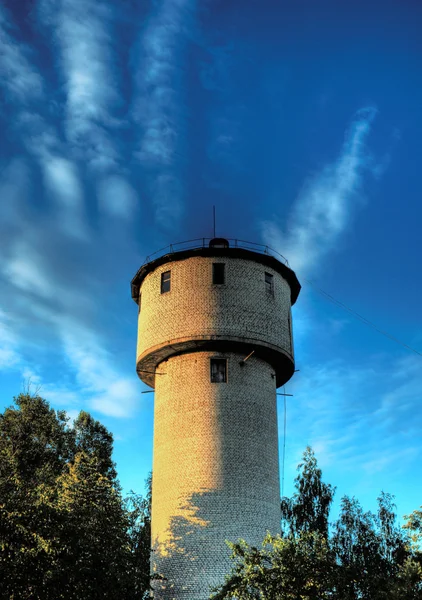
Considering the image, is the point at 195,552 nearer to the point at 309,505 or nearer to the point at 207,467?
the point at 207,467

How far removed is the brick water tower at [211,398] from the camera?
2181cm

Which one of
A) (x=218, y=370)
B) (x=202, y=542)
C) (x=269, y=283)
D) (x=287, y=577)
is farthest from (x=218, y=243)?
(x=287, y=577)

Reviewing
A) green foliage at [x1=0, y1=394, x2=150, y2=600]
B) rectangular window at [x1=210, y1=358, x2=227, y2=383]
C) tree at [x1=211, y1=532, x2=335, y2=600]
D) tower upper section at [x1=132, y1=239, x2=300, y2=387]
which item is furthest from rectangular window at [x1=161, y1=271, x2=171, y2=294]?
tree at [x1=211, y1=532, x2=335, y2=600]

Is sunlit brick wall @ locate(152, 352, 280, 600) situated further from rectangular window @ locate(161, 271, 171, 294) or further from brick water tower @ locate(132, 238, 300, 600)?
rectangular window @ locate(161, 271, 171, 294)

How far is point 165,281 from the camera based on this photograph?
26.2m

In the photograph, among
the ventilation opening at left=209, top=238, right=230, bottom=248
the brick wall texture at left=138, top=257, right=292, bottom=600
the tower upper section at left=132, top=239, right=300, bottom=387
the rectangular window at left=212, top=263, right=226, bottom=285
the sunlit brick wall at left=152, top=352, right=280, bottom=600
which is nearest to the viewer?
the sunlit brick wall at left=152, top=352, right=280, bottom=600

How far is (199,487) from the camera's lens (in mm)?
22328

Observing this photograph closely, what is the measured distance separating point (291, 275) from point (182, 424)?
806cm

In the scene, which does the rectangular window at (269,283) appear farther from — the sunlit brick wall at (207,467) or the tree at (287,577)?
the tree at (287,577)

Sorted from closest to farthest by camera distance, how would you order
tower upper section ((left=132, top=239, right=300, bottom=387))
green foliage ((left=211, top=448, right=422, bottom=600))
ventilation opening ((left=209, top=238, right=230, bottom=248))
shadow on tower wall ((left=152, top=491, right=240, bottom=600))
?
1. green foliage ((left=211, top=448, right=422, bottom=600))
2. shadow on tower wall ((left=152, top=491, right=240, bottom=600))
3. tower upper section ((left=132, top=239, right=300, bottom=387))
4. ventilation opening ((left=209, top=238, right=230, bottom=248))

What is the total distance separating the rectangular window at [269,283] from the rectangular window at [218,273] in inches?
73.5

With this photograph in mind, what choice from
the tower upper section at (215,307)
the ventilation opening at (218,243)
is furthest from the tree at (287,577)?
the ventilation opening at (218,243)

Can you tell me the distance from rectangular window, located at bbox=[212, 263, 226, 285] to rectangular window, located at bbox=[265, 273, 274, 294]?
1.87 m

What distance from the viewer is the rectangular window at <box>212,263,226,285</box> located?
25.3m
